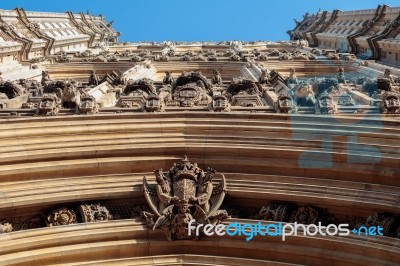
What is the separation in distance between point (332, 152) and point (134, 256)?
5735 millimetres

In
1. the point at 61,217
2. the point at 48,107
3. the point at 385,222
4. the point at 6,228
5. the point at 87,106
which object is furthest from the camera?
the point at 87,106

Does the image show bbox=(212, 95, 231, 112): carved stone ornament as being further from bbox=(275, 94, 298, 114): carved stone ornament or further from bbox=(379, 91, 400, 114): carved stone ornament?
bbox=(379, 91, 400, 114): carved stone ornament

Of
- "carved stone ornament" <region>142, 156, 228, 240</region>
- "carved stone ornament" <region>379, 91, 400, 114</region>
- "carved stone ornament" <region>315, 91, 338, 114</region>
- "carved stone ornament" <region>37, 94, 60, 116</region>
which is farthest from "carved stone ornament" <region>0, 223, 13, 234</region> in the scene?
"carved stone ornament" <region>379, 91, 400, 114</region>

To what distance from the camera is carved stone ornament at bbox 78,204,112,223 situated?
13634 mm

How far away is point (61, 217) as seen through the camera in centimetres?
1352

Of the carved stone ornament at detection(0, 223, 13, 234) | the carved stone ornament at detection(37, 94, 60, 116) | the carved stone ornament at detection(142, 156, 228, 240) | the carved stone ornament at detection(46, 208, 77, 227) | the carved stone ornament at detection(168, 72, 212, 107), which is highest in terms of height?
→ the carved stone ornament at detection(168, 72, 212, 107)

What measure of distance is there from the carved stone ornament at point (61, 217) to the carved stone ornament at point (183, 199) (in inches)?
75.0

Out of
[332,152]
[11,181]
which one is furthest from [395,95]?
[11,181]

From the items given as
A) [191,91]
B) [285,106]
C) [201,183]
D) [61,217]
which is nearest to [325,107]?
[285,106]

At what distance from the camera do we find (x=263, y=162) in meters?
14.2

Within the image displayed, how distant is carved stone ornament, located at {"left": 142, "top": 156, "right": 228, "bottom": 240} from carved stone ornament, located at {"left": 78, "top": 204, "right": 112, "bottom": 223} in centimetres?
111

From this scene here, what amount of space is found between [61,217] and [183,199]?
317 cm

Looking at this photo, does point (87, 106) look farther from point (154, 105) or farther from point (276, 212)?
point (276, 212)

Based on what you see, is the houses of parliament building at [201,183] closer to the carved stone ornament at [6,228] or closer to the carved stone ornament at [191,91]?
the carved stone ornament at [6,228]
